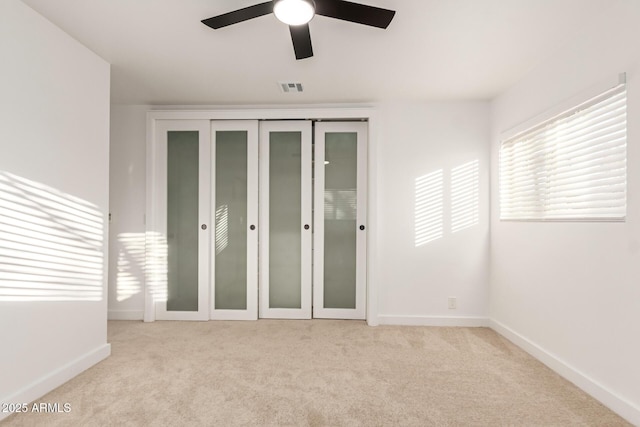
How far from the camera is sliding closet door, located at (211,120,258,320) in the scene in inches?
157

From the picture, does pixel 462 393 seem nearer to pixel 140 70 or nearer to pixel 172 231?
pixel 172 231

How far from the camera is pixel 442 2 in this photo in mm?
2068

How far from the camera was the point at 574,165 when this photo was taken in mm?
2502

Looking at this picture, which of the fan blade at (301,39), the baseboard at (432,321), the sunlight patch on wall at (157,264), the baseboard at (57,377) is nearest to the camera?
the fan blade at (301,39)

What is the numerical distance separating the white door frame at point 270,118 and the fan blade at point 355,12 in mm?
1983

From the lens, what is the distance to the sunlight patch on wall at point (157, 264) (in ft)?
13.0

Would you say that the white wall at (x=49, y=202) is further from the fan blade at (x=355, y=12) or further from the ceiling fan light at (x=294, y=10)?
the fan blade at (x=355, y=12)

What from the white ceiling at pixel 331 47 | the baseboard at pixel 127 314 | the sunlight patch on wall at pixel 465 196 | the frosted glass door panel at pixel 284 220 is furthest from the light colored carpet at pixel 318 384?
the white ceiling at pixel 331 47

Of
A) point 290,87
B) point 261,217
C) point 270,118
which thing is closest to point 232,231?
point 261,217

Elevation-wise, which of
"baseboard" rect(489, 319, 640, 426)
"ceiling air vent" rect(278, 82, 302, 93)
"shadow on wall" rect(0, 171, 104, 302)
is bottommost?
"baseboard" rect(489, 319, 640, 426)

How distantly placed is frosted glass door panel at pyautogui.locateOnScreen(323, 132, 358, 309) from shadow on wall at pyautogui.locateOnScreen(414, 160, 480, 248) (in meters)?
0.70

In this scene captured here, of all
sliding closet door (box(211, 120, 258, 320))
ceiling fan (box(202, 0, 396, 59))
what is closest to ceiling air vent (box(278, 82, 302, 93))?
sliding closet door (box(211, 120, 258, 320))

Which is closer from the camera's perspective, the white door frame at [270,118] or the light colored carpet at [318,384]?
the light colored carpet at [318,384]

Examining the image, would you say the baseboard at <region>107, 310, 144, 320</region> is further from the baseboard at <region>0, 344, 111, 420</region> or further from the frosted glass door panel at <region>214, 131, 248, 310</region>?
the baseboard at <region>0, 344, 111, 420</region>
